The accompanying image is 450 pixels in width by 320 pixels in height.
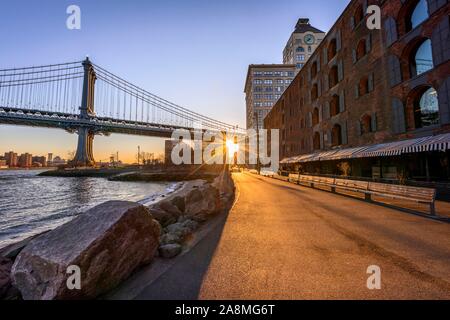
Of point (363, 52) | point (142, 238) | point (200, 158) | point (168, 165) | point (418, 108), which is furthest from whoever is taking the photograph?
point (168, 165)

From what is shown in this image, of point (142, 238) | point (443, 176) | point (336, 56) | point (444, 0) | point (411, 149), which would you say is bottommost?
point (142, 238)

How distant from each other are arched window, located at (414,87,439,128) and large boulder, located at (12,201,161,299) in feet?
52.5

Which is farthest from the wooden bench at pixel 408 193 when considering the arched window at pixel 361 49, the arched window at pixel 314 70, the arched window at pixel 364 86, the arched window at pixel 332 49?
the arched window at pixel 314 70

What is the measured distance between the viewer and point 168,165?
69.9m

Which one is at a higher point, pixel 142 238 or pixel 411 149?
pixel 411 149

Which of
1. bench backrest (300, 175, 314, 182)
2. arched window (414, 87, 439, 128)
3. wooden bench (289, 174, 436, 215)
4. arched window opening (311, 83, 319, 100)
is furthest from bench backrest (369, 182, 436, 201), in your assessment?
arched window opening (311, 83, 319, 100)

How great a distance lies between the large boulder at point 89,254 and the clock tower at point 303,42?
9019 centimetres

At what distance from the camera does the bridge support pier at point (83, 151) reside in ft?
208

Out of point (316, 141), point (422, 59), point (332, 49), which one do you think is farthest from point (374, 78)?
point (316, 141)

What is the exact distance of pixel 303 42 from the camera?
8038cm

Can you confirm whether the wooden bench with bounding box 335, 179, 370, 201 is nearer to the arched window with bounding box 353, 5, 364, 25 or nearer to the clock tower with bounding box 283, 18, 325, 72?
the arched window with bounding box 353, 5, 364, 25

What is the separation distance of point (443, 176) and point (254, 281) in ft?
47.4
